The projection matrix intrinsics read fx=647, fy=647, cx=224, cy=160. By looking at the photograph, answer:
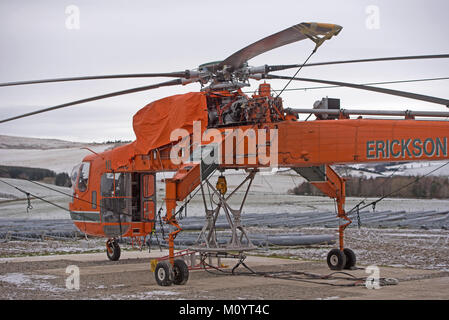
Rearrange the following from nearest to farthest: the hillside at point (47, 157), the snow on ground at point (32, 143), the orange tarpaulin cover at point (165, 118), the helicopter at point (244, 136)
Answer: the helicopter at point (244, 136)
the orange tarpaulin cover at point (165, 118)
the hillside at point (47, 157)
the snow on ground at point (32, 143)

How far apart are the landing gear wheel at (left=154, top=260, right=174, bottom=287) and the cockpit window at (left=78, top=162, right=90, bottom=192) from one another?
586 cm

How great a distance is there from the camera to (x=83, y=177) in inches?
772

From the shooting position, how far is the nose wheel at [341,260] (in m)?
16.4

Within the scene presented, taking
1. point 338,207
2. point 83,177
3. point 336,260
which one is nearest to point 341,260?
point 336,260

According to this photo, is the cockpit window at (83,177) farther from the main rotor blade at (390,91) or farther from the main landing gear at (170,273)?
the main rotor blade at (390,91)

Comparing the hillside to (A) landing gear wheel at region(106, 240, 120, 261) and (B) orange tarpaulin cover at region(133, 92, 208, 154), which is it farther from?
(B) orange tarpaulin cover at region(133, 92, 208, 154)

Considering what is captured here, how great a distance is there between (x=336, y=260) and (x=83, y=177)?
8047 mm

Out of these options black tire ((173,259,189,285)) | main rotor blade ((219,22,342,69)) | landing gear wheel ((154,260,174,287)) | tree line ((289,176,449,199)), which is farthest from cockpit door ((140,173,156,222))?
tree line ((289,176,449,199))

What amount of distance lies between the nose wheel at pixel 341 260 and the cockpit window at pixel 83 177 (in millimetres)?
7653

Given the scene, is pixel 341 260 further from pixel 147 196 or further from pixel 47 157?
pixel 47 157

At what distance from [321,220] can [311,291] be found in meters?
20.1

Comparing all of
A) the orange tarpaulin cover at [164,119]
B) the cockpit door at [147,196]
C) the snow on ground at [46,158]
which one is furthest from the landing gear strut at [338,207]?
the snow on ground at [46,158]
